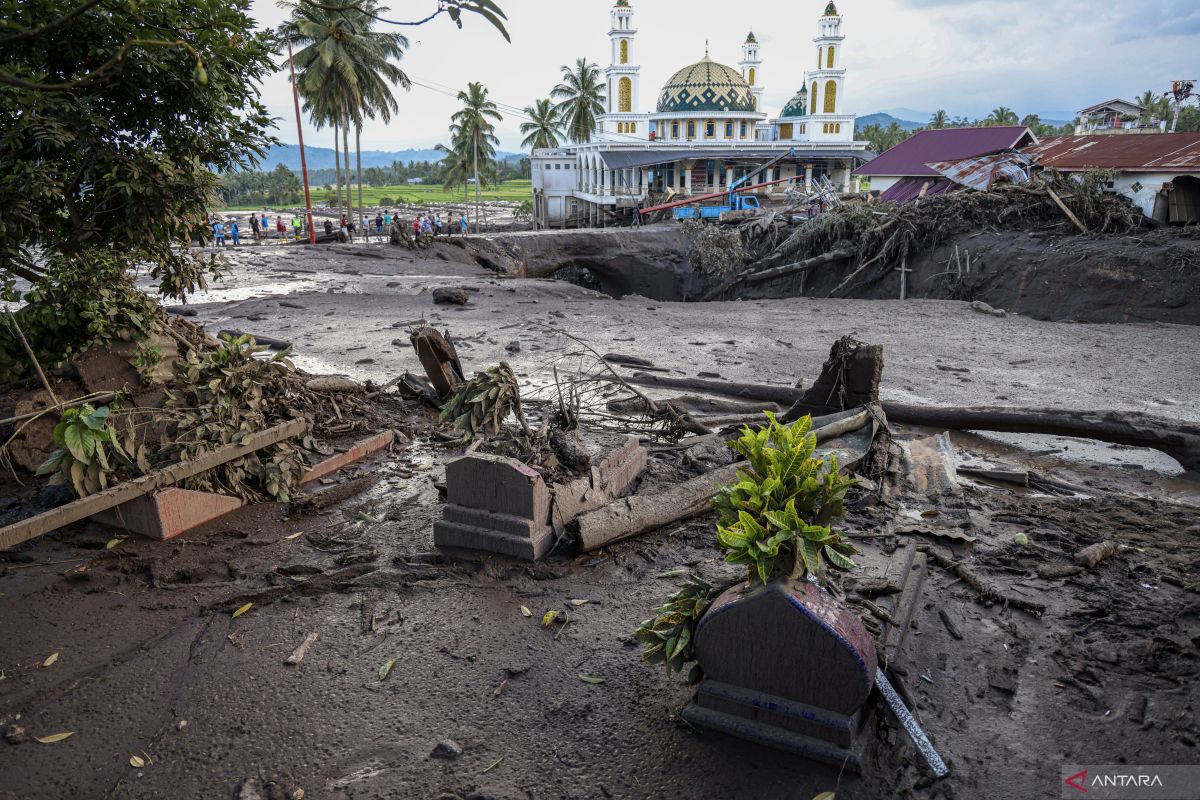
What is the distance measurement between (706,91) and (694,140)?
4211 mm

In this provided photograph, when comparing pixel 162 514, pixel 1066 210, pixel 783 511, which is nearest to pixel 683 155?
pixel 1066 210

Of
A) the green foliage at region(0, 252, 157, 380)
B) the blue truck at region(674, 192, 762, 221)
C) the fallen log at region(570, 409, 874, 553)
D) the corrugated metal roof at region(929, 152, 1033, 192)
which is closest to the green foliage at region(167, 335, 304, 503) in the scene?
the green foliage at region(0, 252, 157, 380)

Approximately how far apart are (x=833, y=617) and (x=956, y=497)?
12.0ft

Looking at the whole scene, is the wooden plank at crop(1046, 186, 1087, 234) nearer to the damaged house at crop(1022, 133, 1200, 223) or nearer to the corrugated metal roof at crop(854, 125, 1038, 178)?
the damaged house at crop(1022, 133, 1200, 223)

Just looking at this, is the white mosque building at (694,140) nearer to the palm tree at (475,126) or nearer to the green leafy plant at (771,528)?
the palm tree at (475,126)

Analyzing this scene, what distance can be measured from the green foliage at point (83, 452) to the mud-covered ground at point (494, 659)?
60cm

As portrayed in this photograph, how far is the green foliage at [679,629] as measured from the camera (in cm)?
363

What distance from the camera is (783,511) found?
136 inches

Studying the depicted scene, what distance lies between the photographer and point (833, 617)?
3309 mm

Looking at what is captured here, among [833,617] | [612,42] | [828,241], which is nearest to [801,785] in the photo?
[833,617]

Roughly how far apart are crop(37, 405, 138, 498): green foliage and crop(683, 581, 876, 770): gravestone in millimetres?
4552

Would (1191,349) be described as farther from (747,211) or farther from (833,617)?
(747,211)

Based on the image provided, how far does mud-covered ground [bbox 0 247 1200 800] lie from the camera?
3.37 m

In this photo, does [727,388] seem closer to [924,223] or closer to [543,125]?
[924,223]
